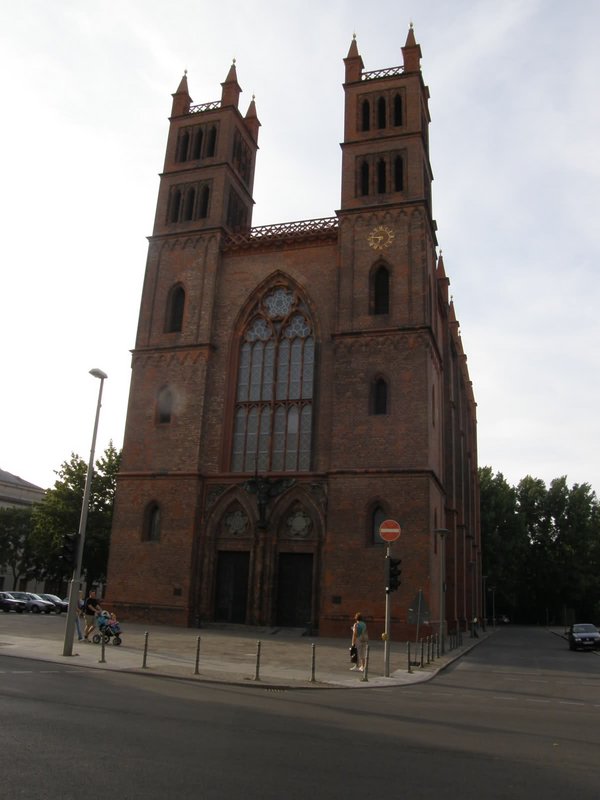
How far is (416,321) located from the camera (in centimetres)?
3009

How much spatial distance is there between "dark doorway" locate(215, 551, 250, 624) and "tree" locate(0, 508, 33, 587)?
Result: 37616 mm

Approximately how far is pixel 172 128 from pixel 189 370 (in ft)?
50.6

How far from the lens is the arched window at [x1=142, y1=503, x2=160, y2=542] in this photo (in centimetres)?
3095

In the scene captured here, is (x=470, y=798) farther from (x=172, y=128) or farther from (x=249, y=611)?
(x=172, y=128)

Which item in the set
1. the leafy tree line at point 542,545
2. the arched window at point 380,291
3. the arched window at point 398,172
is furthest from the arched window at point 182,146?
the leafy tree line at point 542,545

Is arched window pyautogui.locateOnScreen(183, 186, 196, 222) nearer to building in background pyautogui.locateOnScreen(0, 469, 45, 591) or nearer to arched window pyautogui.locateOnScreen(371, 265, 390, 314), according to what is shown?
arched window pyautogui.locateOnScreen(371, 265, 390, 314)

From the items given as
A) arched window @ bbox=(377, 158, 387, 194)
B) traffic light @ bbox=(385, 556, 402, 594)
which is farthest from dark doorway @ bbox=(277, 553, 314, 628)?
arched window @ bbox=(377, 158, 387, 194)

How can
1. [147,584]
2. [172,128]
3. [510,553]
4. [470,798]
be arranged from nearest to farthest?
1. [470,798]
2. [147,584]
3. [172,128]
4. [510,553]

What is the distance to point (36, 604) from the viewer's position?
45.1m

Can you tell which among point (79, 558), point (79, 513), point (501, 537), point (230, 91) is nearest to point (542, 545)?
point (501, 537)

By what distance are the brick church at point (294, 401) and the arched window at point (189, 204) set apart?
0.09 m

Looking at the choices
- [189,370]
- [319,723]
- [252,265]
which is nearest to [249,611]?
[189,370]

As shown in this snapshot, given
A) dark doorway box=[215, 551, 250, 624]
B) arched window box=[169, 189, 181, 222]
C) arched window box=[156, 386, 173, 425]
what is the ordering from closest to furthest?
dark doorway box=[215, 551, 250, 624] < arched window box=[156, 386, 173, 425] < arched window box=[169, 189, 181, 222]

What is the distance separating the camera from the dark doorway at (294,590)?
2872 centimetres
